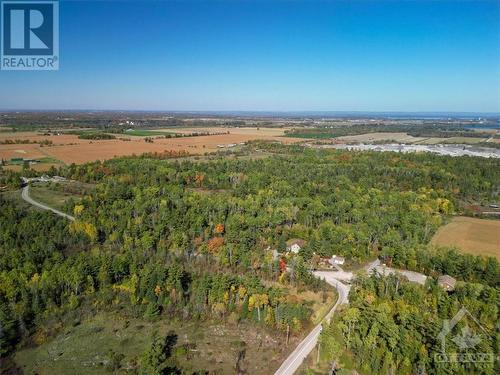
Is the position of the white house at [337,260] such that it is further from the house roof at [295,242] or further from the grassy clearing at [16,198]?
the grassy clearing at [16,198]

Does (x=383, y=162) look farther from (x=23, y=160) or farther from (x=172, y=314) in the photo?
(x=23, y=160)

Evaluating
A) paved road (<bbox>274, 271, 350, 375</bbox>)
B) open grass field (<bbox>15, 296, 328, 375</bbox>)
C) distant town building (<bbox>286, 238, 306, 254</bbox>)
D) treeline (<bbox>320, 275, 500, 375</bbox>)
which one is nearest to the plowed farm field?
distant town building (<bbox>286, 238, 306, 254</bbox>)

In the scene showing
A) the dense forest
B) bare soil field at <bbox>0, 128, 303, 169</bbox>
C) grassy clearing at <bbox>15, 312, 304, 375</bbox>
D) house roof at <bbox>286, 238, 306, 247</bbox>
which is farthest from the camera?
bare soil field at <bbox>0, 128, 303, 169</bbox>

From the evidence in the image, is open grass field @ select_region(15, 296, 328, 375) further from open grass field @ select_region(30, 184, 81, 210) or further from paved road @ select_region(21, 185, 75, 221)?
open grass field @ select_region(30, 184, 81, 210)

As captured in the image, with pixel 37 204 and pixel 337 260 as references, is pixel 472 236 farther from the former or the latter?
pixel 37 204

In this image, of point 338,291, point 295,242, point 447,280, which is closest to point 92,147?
point 295,242
